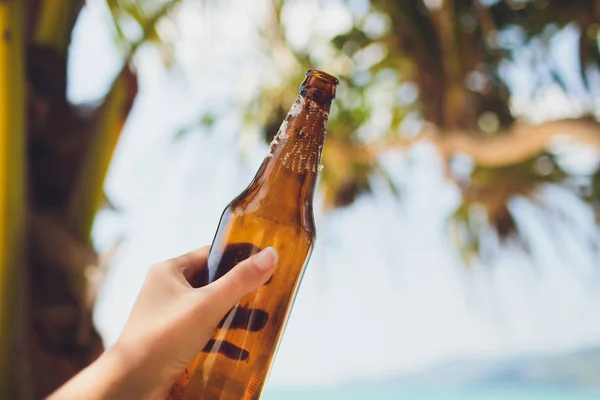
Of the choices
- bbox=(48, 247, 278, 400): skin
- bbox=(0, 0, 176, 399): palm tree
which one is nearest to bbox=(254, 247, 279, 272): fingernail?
bbox=(48, 247, 278, 400): skin

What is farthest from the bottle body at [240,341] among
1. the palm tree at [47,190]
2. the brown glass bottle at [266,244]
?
the palm tree at [47,190]

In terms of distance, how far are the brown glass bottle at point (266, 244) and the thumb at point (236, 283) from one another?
0.06ft

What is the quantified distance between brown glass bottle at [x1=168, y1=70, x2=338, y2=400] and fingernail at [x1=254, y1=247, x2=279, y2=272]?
26 mm

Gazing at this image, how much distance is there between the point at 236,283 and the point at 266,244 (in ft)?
0.23

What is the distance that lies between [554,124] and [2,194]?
107 cm

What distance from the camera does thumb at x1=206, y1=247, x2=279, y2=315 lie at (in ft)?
1.12

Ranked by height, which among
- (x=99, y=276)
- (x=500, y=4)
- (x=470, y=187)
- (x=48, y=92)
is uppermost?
(x=500, y=4)

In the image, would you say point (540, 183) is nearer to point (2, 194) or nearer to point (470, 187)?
point (470, 187)

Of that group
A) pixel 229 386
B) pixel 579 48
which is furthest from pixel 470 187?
pixel 229 386

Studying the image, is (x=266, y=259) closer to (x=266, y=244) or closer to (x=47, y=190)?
(x=266, y=244)

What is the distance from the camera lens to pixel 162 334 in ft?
1.11

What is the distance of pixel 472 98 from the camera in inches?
69.7

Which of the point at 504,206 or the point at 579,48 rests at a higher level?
the point at 504,206

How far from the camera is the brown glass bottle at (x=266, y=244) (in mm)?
370
